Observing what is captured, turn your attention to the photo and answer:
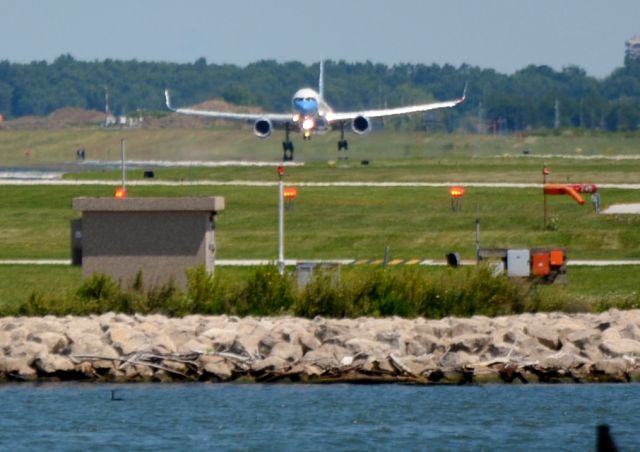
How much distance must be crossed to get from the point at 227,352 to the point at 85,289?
6.54 metres

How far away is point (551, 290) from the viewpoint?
41.2 meters

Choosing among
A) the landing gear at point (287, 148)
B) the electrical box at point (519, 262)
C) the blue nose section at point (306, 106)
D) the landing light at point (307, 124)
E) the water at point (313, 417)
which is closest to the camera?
the water at point (313, 417)

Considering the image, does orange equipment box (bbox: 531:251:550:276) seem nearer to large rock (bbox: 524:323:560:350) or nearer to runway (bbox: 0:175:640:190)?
large rock (bbox: 524:323:560:350)

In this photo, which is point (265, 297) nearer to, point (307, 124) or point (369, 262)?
point (369, 262)

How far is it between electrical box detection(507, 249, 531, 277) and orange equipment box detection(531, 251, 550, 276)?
0.35 ft

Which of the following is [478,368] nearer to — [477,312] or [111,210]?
[477,312]

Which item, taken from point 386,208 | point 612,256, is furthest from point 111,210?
point 386,208

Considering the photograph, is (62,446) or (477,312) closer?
(62,446)

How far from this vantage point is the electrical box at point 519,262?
43.7m

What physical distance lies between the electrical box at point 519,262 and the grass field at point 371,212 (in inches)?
52.5

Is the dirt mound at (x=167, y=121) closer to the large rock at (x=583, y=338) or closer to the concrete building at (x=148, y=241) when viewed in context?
the concrete building at (x=148, y=241)

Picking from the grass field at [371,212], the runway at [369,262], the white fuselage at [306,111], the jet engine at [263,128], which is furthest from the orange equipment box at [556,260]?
the jet engine at [263,128]

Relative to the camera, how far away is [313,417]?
30391 mm

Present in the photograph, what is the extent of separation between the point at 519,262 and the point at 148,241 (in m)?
9.18
